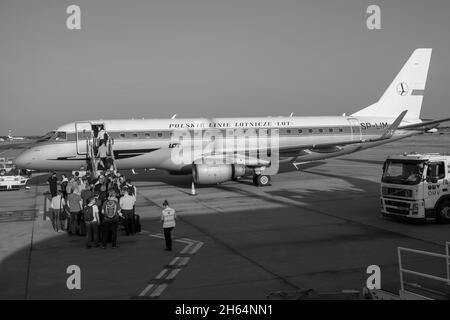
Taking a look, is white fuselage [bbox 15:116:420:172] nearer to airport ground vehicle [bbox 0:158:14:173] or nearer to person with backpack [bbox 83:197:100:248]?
airport ground vehicle [bbox 0:158:14:173]

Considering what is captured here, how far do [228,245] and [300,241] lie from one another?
89.0 inches

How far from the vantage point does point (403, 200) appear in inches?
614

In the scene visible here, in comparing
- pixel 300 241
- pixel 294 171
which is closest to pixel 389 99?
pixel 294 171

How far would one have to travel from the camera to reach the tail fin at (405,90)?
32.1 meters

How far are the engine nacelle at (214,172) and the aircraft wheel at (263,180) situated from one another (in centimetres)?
154

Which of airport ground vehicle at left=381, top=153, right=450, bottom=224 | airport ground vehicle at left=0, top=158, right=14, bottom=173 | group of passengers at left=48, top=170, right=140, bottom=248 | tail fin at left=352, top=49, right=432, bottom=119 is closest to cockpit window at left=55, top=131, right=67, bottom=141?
airport ground vehicle at left=0, top=158, right=14, bottom=173

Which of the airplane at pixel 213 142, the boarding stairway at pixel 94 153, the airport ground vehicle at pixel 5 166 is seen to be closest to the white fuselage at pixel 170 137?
the airplane at pixel 213 142

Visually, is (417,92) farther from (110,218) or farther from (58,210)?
(110,218)

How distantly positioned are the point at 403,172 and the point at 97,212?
35.3 feet

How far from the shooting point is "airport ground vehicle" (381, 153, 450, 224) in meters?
15.2

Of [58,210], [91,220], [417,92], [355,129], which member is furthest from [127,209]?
[417,92]
